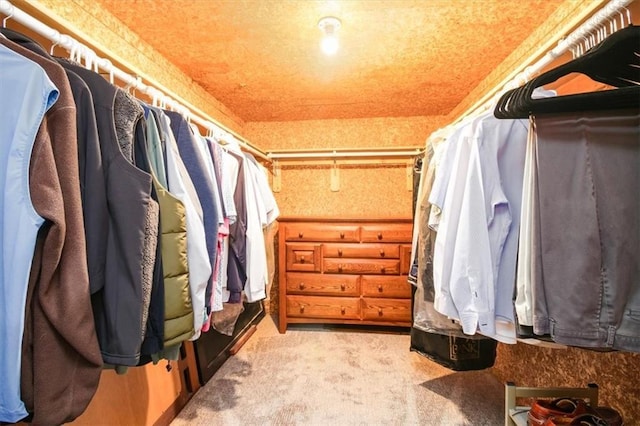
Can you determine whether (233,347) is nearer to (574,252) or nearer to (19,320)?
(19,320)

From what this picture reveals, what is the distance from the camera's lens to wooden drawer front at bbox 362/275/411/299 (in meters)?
2.30

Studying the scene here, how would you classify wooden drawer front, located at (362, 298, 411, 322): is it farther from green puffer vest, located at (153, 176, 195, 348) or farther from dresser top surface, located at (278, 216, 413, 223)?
green puffer vest, located at (153, 176, 195, 348)

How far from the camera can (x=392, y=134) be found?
278 cm

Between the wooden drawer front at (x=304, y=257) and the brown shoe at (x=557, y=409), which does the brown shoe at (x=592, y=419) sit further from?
the wooden drawer front at (x=304, y=257)

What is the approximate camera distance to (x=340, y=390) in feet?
5.45

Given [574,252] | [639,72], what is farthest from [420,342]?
[639,72]

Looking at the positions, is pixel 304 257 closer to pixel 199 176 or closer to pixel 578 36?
pixel 199 176

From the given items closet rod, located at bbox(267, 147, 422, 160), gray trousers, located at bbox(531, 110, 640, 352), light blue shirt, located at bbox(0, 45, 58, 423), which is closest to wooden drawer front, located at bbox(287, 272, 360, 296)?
closet rod, located at bbox(267, 147, 422, 160)

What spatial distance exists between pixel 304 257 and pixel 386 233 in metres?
0.71

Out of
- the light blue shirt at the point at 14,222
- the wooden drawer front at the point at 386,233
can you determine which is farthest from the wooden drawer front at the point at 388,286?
the light blue shirt at the point at 14,222

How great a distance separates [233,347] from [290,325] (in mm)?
644

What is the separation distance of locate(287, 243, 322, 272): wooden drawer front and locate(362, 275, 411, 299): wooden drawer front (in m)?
0.44

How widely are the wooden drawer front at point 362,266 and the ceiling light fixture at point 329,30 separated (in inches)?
60.3

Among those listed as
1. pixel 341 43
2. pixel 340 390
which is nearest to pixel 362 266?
pixel 340 390
